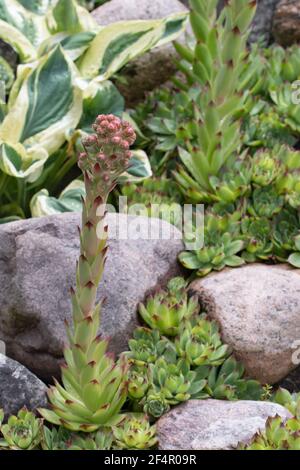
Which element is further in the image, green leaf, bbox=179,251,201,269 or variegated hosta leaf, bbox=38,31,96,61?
variegated hosta leaf, bbox=38,31,96,61

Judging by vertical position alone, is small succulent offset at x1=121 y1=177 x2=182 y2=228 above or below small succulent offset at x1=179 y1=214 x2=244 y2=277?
above

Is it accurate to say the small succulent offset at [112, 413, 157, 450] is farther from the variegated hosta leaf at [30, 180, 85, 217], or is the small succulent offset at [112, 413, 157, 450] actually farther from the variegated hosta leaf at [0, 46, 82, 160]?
the variegated hosta leaf at [0, 46, 82, 160]

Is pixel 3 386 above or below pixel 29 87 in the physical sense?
below

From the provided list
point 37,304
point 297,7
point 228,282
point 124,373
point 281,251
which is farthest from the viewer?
point 297,7

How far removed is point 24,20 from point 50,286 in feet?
4.91

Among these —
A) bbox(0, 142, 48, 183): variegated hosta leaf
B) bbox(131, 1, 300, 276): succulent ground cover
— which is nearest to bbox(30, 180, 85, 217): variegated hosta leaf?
bbox(0, 142, 48, 183): variegated hosta leaf

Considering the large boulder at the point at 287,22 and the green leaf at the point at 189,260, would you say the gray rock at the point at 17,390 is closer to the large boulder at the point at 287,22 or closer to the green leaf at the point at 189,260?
the green leaf at the point at 189,260

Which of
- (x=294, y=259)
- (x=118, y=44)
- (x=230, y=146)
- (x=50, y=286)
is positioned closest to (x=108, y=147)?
(x=50, y=286)

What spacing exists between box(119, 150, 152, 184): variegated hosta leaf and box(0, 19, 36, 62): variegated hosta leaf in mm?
643

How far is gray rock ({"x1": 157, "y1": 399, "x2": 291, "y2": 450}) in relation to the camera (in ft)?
7.44

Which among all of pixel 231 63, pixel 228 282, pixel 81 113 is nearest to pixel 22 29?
pixel 81 113

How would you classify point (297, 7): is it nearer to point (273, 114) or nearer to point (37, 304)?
point (273, 114)

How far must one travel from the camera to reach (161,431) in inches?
94.4

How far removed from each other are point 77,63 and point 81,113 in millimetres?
344
